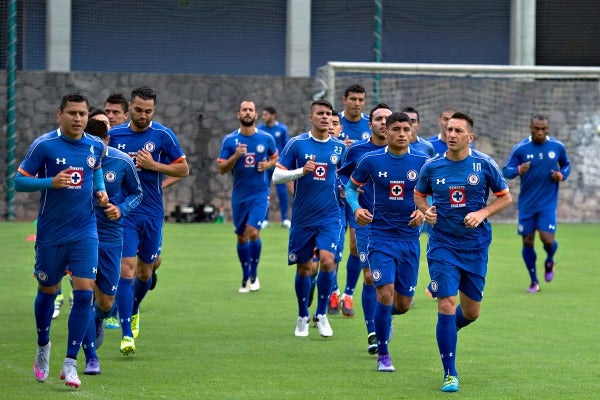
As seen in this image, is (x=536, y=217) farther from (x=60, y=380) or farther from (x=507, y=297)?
(x=60, y=380)

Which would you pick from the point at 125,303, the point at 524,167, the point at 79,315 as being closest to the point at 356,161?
the point at 125,303

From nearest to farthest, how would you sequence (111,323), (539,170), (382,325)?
(382,325)
(111,323)
(539,170)

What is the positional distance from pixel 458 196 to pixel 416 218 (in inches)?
35.6

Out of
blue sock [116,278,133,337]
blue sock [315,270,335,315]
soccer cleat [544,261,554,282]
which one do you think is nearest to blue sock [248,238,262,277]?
blue sock [315,270,335,315]

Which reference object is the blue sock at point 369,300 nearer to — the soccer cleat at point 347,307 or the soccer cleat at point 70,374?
the soccer cleat at point 347,307

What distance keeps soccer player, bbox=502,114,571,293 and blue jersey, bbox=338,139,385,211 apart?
5096mm

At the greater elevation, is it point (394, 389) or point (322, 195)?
point (322, 195)

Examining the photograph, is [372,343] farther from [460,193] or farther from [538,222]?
[538,222]

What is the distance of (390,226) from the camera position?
1078 centimetres

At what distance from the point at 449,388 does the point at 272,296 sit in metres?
6.63

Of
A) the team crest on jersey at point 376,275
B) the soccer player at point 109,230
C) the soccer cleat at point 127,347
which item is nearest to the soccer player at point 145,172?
the soccer cleat at point 127,347

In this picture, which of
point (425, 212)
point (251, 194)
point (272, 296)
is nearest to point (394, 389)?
point (425, 212)

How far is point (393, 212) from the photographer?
35.6 ft

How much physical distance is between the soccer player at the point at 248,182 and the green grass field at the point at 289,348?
1.40ft
